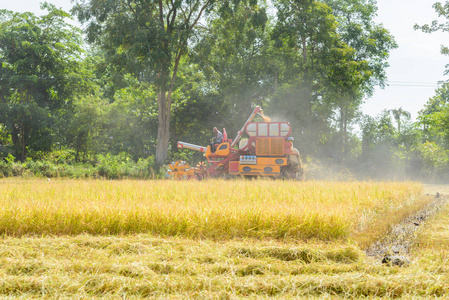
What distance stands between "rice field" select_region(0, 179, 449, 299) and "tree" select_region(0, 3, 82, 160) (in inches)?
578

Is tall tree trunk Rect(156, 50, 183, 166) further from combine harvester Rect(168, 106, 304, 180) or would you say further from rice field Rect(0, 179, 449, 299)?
rice field Rect(0, 179, 449, 299)

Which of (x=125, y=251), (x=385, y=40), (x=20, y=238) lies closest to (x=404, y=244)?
(x=125, y=251)

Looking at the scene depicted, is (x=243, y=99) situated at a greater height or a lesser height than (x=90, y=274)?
greater

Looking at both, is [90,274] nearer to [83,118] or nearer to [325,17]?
[83,118]

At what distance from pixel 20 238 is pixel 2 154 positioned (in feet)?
54.4

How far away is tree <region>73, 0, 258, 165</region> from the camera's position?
17281 mm

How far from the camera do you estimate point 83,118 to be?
21.7 meters

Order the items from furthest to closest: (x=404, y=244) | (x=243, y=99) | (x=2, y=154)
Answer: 1. (x=243, y=99)
2. (x=2, y=154)
3. (x=404, y=244)

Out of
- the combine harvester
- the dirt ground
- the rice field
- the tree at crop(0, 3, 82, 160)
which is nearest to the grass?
the rice field

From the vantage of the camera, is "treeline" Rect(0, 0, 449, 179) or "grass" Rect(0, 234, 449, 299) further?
"treeline" Rect(0, 0, 449, 179)

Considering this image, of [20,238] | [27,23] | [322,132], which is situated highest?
[27,23]

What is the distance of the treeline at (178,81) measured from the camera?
60.3 ft

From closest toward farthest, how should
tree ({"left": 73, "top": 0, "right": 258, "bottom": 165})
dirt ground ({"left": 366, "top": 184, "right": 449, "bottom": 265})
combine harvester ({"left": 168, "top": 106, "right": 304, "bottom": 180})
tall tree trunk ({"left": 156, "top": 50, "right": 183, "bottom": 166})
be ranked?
dirt ground ({"left": 366, "top": 184, "right": 449, "bottom": 265})
combine harvester ({"left": 168, "top": 106, "right": 304, "bottom": 180})
tree ({"left": 73, "top": 0, "right": 258, "bottom": 165})
tall tree trunk ({"left": 156, "top": 50, "right": 183, "bottom": 166})

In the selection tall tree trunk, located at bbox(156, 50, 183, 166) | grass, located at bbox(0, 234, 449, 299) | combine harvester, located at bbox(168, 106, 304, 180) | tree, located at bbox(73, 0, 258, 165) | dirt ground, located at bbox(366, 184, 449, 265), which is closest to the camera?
grass, located at bbox(0, 234, 449, 299)
